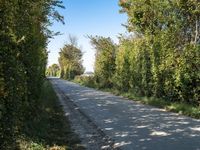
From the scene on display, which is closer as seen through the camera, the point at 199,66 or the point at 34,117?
the point at 34,117

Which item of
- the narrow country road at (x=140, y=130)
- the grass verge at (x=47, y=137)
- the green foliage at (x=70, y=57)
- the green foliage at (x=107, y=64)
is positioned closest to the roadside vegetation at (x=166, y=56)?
the narrow country road at (x=140, y=130)

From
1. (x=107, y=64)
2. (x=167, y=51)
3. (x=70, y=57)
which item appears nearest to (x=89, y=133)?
(x=167, y=51)

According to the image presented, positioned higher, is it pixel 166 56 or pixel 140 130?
pixel 166 56

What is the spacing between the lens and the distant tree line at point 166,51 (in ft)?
72.5

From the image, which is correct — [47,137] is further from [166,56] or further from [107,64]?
[107,64]

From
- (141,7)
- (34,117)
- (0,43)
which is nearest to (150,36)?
(141,7)

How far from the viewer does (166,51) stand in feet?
80.5

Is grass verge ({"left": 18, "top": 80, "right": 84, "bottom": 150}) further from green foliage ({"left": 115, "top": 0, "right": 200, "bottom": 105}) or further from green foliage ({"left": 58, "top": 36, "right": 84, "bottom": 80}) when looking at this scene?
green foliage ({"left": 58, "top": 36, "right": 84, "bottom": 80})

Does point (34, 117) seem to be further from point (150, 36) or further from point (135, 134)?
point (150, 36)

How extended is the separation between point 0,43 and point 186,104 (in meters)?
15.3

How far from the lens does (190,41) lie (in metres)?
24.7

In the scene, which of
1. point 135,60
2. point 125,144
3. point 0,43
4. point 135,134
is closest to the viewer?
point 0,43

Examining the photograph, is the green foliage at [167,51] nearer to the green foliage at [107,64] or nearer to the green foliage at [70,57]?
the green foliage at [107,64]

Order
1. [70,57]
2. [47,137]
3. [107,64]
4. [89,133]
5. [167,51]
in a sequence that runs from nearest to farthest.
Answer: [47,137] < [89,133] < [167,51] < [107,64] < [70,57]
